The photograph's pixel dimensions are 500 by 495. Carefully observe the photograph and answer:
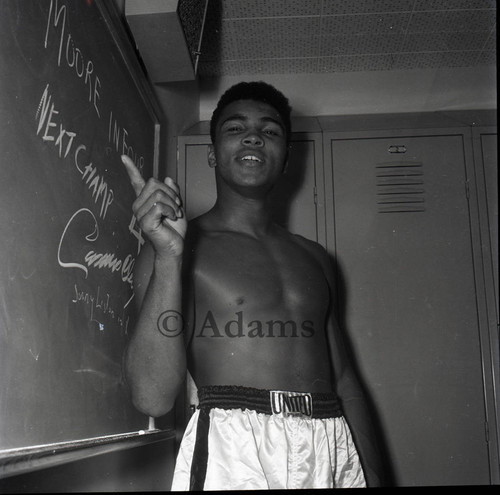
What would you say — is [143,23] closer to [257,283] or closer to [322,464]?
[257,283]

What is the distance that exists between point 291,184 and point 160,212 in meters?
0.68

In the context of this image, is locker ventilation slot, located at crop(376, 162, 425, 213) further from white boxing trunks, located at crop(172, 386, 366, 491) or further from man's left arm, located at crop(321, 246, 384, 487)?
white boxing trunks, located at crop(172, 386, 366, 491)

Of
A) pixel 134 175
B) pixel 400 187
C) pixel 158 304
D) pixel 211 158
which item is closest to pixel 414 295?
pixel 400 187

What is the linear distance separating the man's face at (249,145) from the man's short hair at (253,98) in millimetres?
17

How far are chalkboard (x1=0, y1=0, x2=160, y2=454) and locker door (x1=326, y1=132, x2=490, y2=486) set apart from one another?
595 millimetres

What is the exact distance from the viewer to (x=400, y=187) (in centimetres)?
137

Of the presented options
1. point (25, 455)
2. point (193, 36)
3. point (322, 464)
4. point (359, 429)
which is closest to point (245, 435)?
point (322, 464)

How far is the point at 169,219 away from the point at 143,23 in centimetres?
38

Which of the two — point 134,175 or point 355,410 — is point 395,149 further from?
point 134,175

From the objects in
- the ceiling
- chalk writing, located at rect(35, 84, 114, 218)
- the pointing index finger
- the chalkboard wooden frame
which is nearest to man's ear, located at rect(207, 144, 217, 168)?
the chalkboard wooden frame

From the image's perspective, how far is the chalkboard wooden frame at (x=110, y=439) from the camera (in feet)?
1.60

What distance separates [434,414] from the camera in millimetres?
1279

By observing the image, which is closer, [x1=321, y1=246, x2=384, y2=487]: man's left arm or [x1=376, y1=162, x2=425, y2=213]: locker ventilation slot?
[x1=321, y1=246, x2=384, y2=487]: man's left arm

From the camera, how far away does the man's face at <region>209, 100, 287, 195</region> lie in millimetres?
1041
